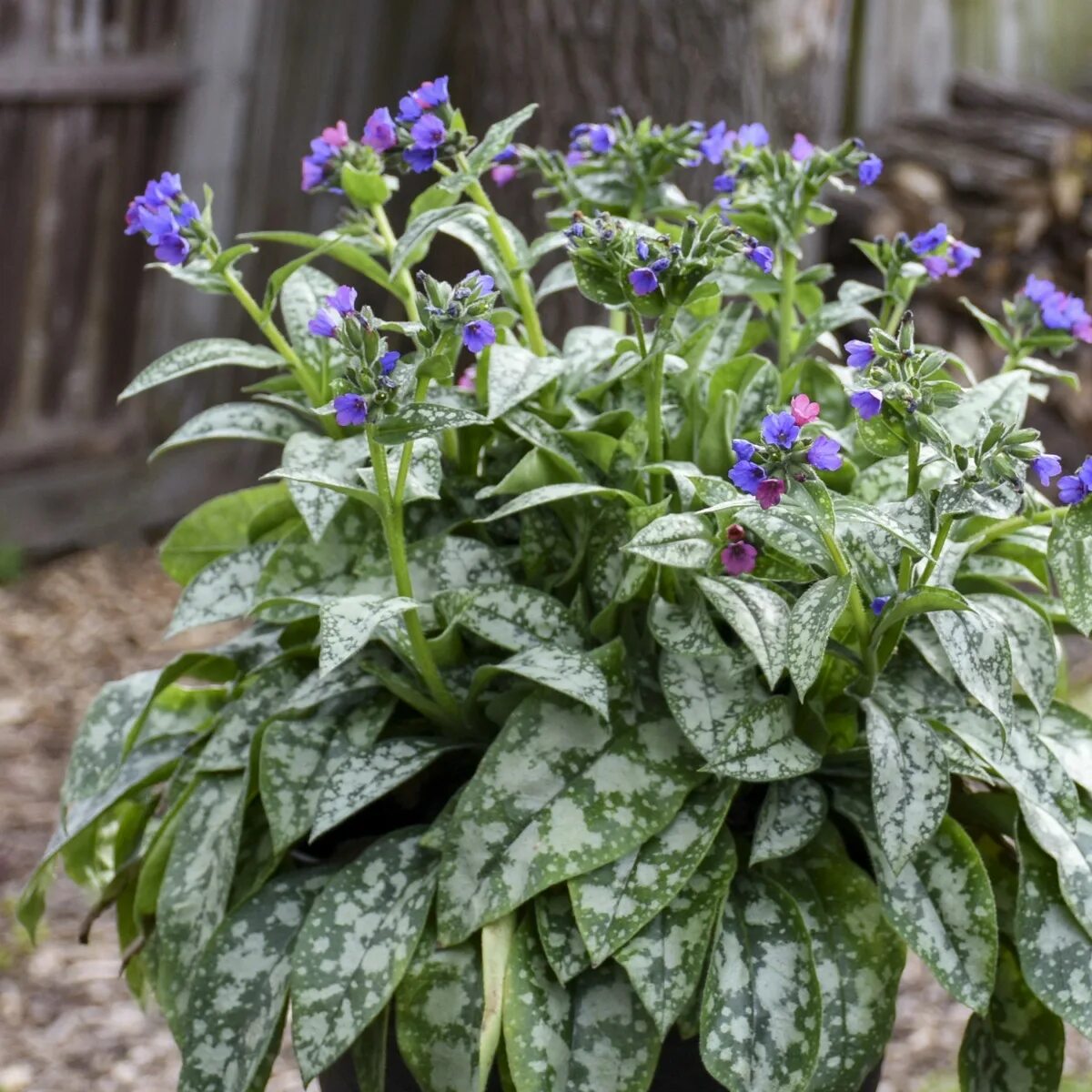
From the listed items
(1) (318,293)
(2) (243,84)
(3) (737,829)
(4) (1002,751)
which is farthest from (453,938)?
(2) (243,84)

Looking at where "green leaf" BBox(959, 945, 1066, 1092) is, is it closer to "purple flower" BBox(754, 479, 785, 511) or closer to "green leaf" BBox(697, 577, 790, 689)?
"green leaf" BBox(697, 577, 790, 689)

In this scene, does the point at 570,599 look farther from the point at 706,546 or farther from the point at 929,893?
the point at 929,893

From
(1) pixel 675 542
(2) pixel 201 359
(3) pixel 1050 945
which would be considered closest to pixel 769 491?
(1) pixel 675 542

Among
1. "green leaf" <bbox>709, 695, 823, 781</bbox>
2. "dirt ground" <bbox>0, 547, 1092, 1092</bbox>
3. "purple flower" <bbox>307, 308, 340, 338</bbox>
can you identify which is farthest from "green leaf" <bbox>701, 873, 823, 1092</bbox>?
"dirt ground" <bbox>0, 547, 1092, 1092</bbox>

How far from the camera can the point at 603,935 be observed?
1109mm

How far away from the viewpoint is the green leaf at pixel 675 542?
1.10 metres

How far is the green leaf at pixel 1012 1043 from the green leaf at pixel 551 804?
1.08ft

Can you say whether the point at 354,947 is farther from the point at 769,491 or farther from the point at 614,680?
the point at 769,491

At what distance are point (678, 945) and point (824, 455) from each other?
1.34 feet

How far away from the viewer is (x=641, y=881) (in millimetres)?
1144

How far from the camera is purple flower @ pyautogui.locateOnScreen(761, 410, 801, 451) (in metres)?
0.99

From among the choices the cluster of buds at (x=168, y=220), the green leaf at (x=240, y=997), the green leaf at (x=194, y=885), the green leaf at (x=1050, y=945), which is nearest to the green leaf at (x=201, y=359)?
the cluster of buds at (x=168, y=220)

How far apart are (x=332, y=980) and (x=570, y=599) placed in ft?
1.33

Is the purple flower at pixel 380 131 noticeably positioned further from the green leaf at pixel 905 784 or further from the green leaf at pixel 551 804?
the green leaf at pixel 905 784
